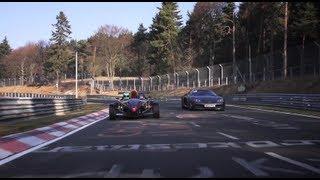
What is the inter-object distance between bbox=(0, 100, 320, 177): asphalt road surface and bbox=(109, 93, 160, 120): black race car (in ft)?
26.6

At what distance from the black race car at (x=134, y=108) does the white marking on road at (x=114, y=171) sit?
49.5 feet

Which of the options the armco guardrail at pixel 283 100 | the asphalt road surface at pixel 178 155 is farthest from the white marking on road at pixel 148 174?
the armco guardrail at pixel 283 100

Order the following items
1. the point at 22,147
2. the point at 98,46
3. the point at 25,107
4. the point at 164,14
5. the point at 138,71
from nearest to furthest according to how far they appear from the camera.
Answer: the point at 22,147 < the point at 25,107 < the point at 164,14 < the point at 98,46 < the point at 138,71

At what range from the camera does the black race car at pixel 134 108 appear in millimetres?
25234

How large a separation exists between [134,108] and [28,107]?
4523 millimetres

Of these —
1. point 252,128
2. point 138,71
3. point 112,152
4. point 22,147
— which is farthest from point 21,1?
point 138,71

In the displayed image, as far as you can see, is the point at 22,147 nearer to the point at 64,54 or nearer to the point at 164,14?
the point at 164,14

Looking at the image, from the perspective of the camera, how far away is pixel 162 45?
10044cm

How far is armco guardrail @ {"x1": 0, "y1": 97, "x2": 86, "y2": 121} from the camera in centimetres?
2185

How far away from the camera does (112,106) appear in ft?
83.9

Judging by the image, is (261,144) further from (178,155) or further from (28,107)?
(28,107)

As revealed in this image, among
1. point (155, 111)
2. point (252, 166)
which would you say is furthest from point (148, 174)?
point (155, 111)

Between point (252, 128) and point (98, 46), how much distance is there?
296 feet

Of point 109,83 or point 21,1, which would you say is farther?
point 109,83
